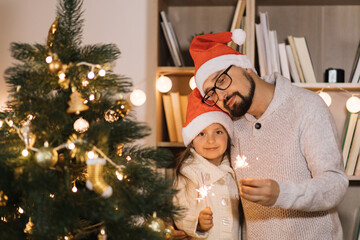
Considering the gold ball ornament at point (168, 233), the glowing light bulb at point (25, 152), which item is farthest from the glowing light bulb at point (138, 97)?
the glowing light bulb at point (25, 152)

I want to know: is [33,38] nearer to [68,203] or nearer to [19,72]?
[19,72]

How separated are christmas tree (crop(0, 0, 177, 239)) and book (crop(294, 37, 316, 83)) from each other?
1.19 meters

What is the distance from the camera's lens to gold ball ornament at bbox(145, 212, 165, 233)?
101 cm

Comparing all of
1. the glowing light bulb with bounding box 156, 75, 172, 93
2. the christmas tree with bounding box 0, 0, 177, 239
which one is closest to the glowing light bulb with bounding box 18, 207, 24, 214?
the christmas tree with bounding box 0, 0, 177, 239

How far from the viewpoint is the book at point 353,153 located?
2.01 m

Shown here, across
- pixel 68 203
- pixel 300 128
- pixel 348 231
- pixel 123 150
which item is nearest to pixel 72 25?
pixel 123 150

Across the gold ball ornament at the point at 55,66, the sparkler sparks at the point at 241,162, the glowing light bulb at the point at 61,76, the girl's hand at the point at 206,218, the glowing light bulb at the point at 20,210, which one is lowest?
the girl's hand at the point at 206,218

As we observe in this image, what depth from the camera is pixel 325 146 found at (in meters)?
1.40

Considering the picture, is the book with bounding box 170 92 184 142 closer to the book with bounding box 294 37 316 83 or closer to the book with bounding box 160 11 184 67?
the book with bounding box 160 11 184 67

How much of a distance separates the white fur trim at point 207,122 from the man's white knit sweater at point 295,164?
0.06m

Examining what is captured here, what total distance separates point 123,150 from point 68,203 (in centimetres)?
28

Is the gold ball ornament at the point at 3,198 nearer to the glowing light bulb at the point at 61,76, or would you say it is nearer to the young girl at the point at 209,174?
the glowing light bulb at the point at 61,76

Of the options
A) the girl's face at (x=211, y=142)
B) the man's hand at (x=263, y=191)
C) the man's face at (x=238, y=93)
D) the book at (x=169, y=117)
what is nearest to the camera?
the man's hand at (x=263, y=191)

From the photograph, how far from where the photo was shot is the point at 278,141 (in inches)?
59.4
